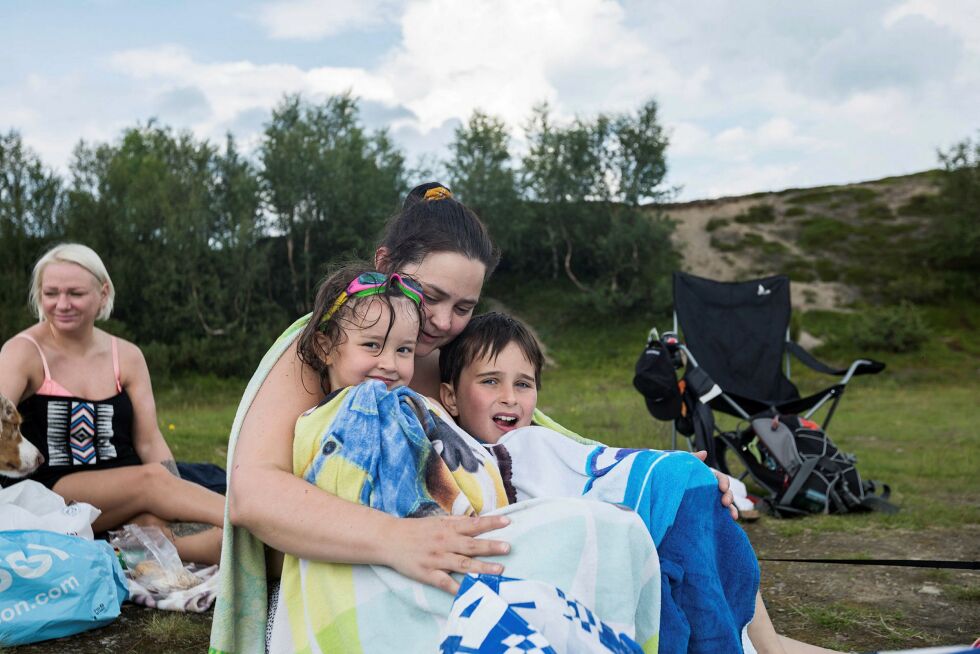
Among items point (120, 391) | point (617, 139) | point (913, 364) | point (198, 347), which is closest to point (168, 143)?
point (198, 347)

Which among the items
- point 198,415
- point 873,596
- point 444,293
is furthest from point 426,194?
point 198,415

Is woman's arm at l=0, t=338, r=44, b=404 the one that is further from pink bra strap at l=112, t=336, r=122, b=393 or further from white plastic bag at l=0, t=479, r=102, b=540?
white plastic bag at l=0, t=479, r=102, b=540

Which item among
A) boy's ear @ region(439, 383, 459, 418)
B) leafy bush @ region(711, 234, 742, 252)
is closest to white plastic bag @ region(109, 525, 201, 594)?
boy's ear @ region(439, 383, 459, 418)

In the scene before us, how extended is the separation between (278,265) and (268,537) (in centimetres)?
1917

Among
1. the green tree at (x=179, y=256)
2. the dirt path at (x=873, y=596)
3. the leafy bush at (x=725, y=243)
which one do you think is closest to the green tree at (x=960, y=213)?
the leafy bush at (x=725, y=243)

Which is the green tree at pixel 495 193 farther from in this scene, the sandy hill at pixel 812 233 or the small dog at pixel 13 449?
the small dog at pixel 13 449

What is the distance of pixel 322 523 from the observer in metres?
1.54

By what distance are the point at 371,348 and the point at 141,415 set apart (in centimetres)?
245

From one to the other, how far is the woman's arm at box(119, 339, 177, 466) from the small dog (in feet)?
1.98

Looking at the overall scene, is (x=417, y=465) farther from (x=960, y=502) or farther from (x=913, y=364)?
(x=913, y=364)

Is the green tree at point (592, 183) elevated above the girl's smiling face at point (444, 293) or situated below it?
above

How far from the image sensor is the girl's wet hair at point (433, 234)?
239 cm

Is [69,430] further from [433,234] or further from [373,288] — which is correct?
[373,288]

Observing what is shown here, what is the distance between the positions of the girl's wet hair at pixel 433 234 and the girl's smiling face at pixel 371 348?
451mm
